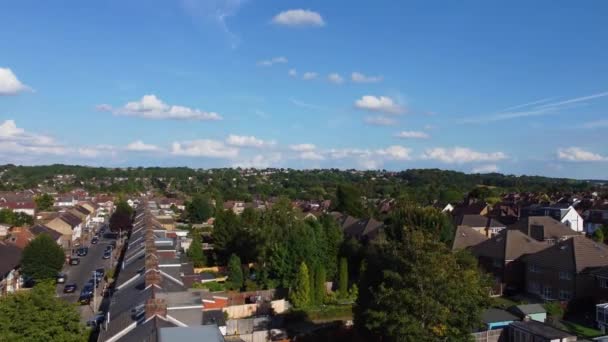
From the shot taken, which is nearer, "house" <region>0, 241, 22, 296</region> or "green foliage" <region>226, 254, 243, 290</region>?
"house" <region>0, 241, 22, 296</region>

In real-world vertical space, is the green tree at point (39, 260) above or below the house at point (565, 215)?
below

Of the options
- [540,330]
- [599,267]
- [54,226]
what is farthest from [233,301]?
[54,226]

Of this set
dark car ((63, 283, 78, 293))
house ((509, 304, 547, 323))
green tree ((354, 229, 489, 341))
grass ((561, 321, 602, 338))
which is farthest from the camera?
dark car ((63, 283, 78, 293))

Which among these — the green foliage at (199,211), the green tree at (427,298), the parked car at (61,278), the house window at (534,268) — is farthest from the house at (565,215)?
the parked car at (61,278)

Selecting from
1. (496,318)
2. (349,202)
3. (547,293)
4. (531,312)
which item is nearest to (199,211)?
(349,202)

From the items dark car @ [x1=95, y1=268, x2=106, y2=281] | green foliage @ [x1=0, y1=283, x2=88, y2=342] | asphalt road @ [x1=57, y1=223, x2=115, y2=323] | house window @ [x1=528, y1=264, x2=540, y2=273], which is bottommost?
asphalt road @ [x1=57, y1=223, x2=115, y2=323]

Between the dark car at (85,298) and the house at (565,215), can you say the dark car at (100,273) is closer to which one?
Answer: the dark car at (85,298)

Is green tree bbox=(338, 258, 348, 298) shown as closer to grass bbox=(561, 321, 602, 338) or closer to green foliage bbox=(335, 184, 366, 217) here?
grass bbox=(561, 321, 602, 338)

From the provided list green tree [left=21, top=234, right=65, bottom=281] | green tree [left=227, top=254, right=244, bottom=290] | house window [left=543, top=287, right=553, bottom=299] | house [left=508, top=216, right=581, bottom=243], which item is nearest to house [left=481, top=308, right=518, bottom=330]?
house window [left=543, top=287, right=553, bottom=299]
